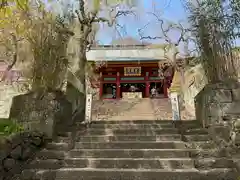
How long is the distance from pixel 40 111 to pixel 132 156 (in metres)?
2.03

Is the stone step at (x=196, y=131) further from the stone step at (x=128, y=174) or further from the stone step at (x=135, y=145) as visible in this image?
the stone step at (x=128, y=174)

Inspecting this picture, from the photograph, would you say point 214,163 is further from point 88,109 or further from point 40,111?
point 88,109

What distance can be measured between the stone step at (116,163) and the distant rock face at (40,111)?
78 cm

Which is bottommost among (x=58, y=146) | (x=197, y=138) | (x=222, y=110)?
(x=58, y=146)

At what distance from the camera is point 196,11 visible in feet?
18.1

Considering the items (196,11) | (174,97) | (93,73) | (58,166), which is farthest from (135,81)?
(58,166)

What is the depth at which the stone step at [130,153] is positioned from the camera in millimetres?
4273

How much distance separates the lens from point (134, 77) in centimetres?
2103

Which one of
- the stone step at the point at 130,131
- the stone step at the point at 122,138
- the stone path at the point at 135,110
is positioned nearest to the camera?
the stone step at the point at 122,138

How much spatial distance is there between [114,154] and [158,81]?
56.0 feet

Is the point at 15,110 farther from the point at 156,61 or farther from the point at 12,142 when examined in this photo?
the point at 156,61

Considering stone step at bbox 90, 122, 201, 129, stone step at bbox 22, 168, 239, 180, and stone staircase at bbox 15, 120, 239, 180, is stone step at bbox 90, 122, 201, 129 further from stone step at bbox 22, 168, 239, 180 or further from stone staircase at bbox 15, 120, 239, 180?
stone step at bbox 22, 168, 239, 180

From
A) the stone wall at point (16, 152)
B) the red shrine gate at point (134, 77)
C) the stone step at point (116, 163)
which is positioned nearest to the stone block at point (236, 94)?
the stone step at point (116, 163)

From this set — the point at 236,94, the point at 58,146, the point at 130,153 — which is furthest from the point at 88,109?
the point at 236,94
